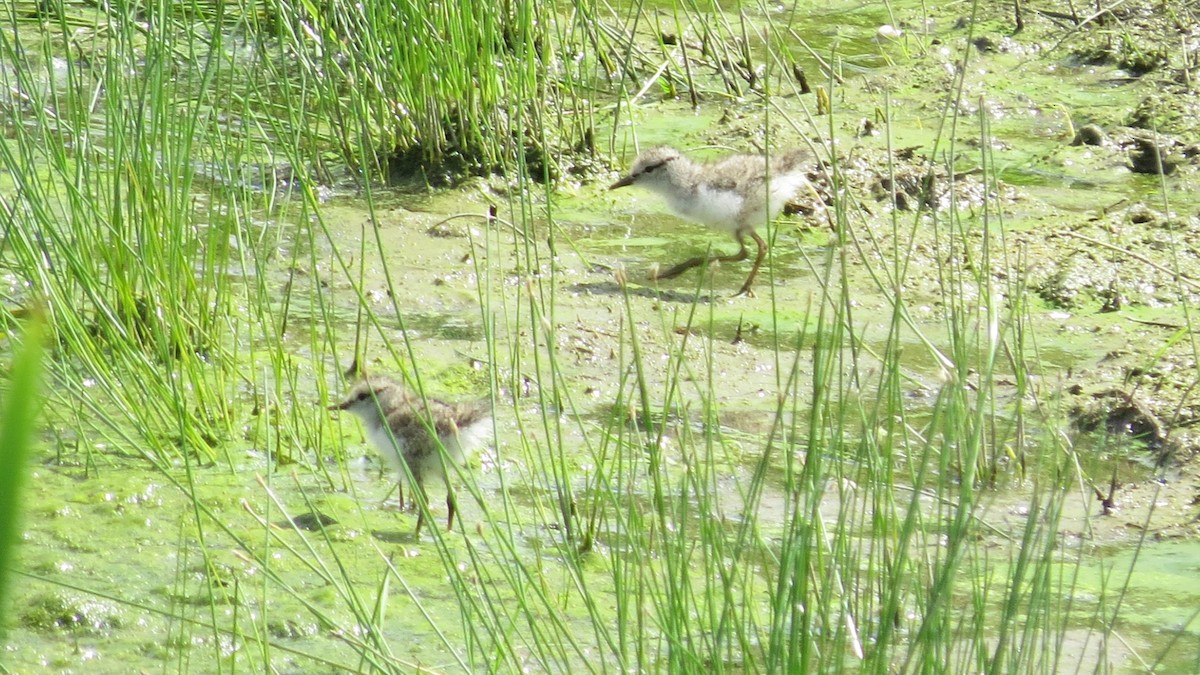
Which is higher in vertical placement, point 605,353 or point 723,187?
point 723,187

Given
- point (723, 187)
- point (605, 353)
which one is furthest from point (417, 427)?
point (723, 187)

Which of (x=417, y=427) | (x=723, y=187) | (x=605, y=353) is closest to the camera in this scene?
(x=417, y=427)

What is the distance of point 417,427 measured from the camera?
140 inches

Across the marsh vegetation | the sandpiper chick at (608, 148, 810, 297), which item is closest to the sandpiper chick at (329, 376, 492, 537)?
the marsh vegetation

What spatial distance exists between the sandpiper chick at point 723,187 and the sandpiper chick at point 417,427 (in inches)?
73.2

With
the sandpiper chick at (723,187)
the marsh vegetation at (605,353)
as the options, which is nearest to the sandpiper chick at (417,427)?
the marsh vegetation at (605,353)

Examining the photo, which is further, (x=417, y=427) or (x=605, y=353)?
(x=605, y=353)

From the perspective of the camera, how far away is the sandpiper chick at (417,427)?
3520mm

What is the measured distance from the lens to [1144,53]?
721 cm

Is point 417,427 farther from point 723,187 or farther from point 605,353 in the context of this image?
point 723,187

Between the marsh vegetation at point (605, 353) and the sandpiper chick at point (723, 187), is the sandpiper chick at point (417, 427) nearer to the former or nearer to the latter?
the marsh vegetation at point (605, 353)

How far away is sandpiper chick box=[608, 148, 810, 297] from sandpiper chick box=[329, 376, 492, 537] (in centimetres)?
186

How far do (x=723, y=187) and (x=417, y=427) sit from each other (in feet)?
7.34

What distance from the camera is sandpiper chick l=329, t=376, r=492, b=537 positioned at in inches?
139
